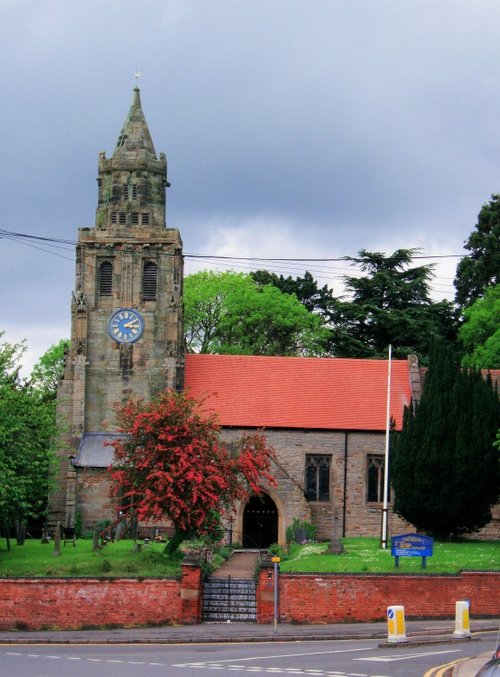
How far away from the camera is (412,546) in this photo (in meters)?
36.7

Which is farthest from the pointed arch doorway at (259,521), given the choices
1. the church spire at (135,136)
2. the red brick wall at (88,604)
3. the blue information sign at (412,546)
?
the red brick wall at (88,604)

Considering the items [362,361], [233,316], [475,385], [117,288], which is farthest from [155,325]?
[233,316]

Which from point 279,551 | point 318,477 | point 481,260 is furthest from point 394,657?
point 481,260

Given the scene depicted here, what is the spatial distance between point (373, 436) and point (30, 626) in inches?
935

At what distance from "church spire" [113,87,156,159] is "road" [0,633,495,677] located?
3186cm

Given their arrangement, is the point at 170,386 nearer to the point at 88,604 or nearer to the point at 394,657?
the point at 88,604

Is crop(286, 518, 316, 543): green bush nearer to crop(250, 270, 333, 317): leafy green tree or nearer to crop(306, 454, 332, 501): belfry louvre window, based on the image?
crop(306, 454, 332, 501): belfry louvre window

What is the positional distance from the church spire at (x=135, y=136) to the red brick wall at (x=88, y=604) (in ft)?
91.8

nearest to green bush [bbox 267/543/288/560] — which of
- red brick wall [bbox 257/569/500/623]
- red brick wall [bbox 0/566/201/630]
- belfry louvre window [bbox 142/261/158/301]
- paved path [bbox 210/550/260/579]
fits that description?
paved path [bbox 210/550/260/579]

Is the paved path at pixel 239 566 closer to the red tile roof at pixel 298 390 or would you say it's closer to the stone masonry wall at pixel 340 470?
the stone masonry wall at pixel 340 470

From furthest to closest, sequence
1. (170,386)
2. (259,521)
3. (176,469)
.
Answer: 1. (170,386)
2. (259,521)
3. (176,469)

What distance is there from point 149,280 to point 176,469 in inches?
725

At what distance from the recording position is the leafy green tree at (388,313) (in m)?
73.4

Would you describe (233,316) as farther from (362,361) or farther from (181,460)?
(181,460)
